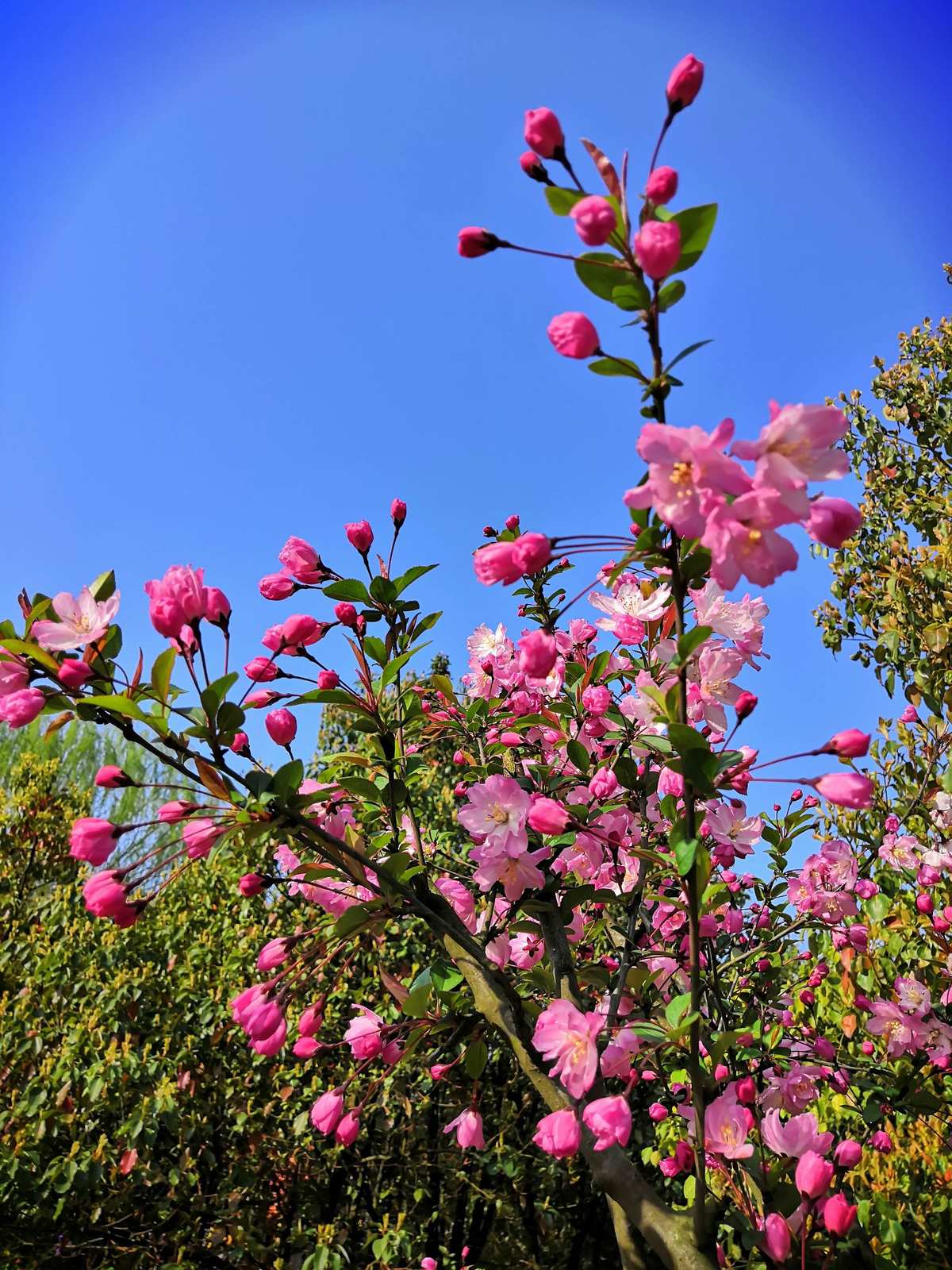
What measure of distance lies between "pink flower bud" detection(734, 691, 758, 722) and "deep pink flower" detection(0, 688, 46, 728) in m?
1.07

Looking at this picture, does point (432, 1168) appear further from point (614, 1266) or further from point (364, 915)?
point (364, 915)

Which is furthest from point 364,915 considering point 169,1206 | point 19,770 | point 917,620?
point 19,770

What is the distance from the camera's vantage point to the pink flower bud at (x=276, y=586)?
5.08 ft

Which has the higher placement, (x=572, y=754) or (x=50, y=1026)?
(x=572, y=754)

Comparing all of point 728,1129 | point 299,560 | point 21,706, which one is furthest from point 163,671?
point 728,1129

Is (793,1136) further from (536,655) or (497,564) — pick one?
(497,564)

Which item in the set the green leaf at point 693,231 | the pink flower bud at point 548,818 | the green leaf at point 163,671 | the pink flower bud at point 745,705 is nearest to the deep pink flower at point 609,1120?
the pink flower bud at point 548,818

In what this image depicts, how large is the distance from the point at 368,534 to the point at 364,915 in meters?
0.70

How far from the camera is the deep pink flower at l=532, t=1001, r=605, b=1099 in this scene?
3.87ft

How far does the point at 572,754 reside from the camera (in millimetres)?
1521

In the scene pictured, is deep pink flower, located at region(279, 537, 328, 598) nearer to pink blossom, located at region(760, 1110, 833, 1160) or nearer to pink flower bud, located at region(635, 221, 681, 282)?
pink flower bud, located at region(635, 221, 681, 282)

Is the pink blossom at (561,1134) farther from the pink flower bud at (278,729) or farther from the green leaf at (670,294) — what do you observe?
the green leaf at (670,294)

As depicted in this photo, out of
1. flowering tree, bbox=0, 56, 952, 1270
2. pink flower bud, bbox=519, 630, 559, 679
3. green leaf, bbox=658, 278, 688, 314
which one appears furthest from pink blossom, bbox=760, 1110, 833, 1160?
green leaf, bbox=658, 278, 688, 314

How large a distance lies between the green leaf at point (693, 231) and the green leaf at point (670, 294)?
2cm
